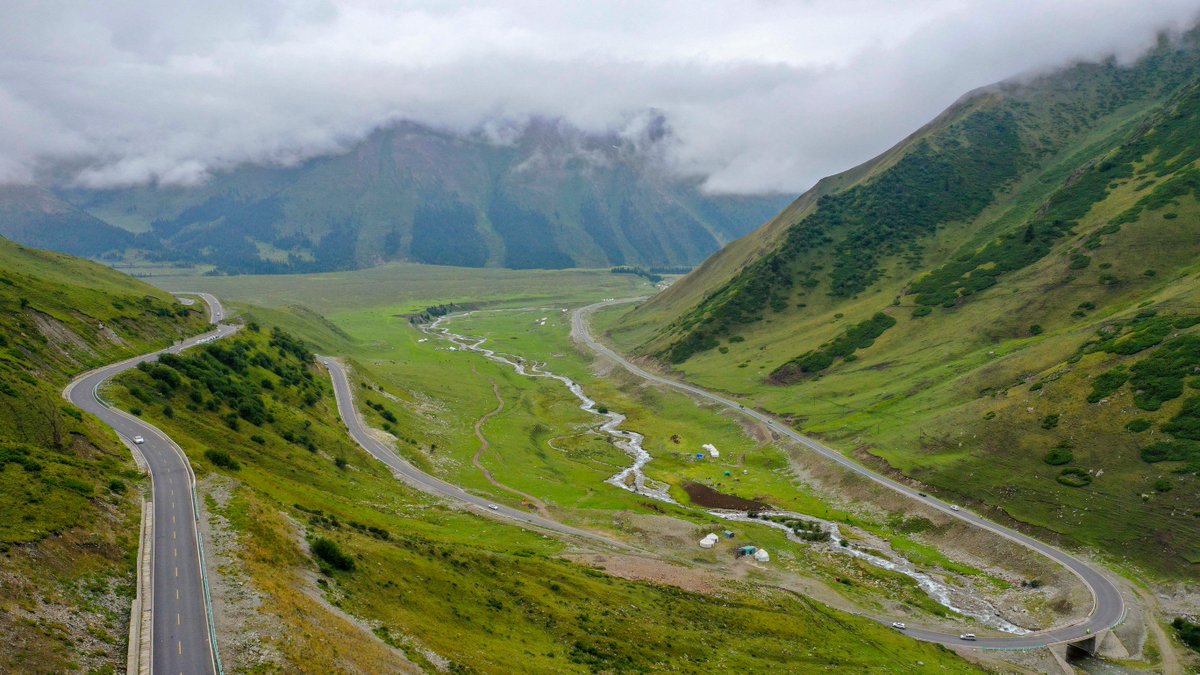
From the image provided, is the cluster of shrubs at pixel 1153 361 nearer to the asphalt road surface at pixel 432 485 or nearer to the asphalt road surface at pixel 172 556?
the asphalt road surface at pixel 432 485

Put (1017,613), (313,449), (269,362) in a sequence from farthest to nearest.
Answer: (269,362) → (313,449) → (1017,613)

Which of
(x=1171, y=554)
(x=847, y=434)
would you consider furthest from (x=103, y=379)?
(x=1171, y=554)

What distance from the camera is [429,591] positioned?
181 ft

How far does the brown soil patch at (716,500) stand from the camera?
373 ft

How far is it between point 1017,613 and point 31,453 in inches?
3907

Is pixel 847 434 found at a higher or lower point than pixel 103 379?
lower

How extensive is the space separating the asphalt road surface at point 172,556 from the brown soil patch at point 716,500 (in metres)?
78.6

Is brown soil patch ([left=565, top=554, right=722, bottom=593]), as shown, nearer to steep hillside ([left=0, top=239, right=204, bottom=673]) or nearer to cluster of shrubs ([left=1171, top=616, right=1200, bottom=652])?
steep hillside ([left=0, top=239, right=204, bottom=673])

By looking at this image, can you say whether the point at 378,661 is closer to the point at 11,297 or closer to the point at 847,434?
the point at 11,297

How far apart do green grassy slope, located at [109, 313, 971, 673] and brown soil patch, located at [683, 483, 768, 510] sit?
38.3 m

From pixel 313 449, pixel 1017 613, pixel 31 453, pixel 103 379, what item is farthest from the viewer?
pixel 313 449

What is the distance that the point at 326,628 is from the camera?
41.8 m

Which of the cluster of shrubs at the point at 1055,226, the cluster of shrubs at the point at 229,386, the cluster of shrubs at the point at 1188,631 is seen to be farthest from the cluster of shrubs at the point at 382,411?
the cluster of shrubs at the point at 1055,226

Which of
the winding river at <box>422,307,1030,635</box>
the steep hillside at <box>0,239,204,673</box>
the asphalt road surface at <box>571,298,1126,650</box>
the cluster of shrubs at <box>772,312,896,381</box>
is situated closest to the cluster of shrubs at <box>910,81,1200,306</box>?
the cluster of shrubs at <box>772,312,896,381</box>
